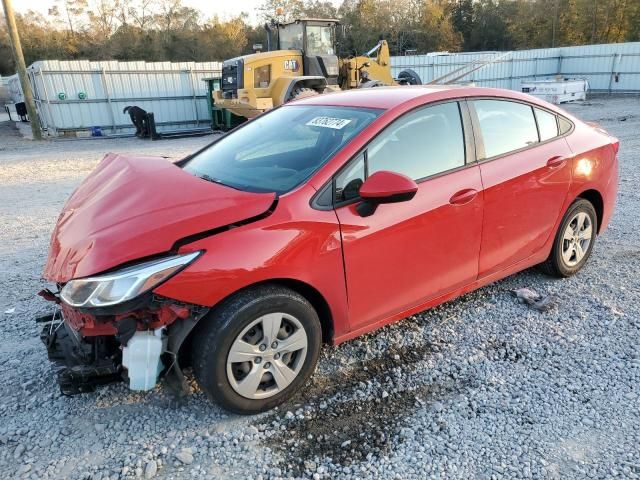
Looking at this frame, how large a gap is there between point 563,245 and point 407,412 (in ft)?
7.31

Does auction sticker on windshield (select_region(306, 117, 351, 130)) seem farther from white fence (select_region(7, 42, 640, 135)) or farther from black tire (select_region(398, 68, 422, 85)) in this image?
black tire (select_region(398, 68, 422, 85))

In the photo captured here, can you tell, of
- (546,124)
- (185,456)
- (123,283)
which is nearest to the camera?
(123,283)

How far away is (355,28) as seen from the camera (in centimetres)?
5006

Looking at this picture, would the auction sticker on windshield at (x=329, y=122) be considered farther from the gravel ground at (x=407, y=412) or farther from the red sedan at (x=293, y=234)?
the gravel ground at (x=407, y=412)

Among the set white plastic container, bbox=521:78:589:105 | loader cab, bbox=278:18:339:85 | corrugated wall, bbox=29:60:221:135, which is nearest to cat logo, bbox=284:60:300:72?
loader cab, bbox=278:18:339:85

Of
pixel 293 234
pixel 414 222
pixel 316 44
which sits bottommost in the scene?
pixel 414 222

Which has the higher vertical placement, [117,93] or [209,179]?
[209,179]

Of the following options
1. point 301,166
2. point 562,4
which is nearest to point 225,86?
point 301,166

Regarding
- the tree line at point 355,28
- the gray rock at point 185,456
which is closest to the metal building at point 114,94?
the gray rock at point 185,456

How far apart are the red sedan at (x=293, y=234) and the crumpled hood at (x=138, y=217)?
0.03 ft

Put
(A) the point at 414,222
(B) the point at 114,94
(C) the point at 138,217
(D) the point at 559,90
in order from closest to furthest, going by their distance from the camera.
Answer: (C) the point at 138,217 → (A) the point at 414,222 → (B) the point at 114,94 → (D) the point at 559,90

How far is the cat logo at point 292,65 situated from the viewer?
14805 mm

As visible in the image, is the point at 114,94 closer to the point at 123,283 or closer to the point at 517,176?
the point at 517,176

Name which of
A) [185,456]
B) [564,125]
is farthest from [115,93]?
[185,456]
